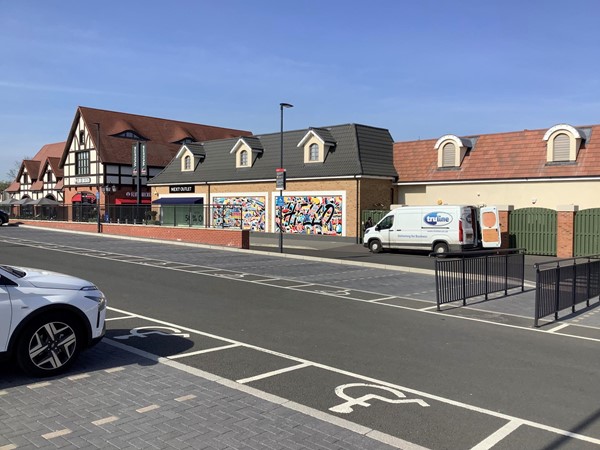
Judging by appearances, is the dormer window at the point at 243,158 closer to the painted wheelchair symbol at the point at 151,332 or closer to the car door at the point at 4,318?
the painted wheelchair symbol at the point at 151,332

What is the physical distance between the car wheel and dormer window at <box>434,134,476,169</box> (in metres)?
27.2

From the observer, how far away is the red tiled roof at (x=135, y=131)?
171ft

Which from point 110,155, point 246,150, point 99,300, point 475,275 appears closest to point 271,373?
point 99,300

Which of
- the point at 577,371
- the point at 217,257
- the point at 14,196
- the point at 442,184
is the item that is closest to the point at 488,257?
the point at 577,371

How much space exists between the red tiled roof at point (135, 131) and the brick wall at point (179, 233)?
1314 cm

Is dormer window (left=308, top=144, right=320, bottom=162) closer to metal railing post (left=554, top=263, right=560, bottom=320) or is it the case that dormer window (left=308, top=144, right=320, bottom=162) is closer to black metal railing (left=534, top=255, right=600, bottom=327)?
black metal railing (left=534, top=255, right=600, bottom=327)

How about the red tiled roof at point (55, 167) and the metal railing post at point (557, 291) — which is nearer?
the metal railing post at point (557, 291)

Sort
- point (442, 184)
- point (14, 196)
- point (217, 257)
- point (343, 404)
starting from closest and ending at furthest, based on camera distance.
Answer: point (343, 404), point (217, 257), point (442, 184), point (14, 196)

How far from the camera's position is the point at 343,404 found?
5.10 metres

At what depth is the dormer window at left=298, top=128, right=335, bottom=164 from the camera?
3303cm

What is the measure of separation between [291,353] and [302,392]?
157 cm

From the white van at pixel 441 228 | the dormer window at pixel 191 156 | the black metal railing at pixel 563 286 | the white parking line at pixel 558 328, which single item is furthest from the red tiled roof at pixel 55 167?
the white parking line at pixel 558 328

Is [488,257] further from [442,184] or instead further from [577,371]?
[442,184]

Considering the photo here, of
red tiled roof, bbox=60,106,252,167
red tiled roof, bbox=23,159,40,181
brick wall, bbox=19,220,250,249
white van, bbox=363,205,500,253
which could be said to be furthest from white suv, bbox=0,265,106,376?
red tiled roof, bbox=23,159,40,181
